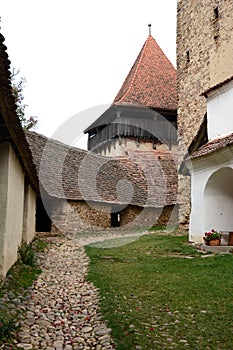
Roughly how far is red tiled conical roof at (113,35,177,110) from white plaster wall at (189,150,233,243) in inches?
591

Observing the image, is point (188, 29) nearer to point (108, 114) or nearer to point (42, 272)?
point (108, 114)

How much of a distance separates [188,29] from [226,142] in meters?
9.71

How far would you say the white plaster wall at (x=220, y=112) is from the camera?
33.1 feet

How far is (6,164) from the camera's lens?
5.81 meters

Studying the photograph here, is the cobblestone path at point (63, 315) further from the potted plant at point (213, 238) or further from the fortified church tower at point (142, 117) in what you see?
the fortified church tower at point (142, 117)

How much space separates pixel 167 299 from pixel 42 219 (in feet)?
37.8

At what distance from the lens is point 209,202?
31.9 ft

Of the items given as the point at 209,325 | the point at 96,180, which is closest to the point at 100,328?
the point at 209,325

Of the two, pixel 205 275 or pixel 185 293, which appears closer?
pixel 185 293

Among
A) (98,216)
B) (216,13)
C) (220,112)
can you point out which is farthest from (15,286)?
(216,13)

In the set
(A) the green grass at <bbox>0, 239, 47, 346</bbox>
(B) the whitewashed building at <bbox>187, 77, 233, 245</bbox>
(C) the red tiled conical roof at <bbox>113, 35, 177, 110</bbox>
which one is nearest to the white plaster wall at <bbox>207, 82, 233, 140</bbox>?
(B) the whitewashed building at <bbox>187, 77, 233, 245</bbox>

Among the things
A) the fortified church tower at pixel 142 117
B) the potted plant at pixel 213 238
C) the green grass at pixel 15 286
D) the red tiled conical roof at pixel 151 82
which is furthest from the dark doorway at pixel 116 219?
the green grass at pixel 15 286

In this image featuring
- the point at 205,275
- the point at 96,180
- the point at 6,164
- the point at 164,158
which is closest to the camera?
the point at 6,164

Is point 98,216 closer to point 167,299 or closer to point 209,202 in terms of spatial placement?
point 209,202
